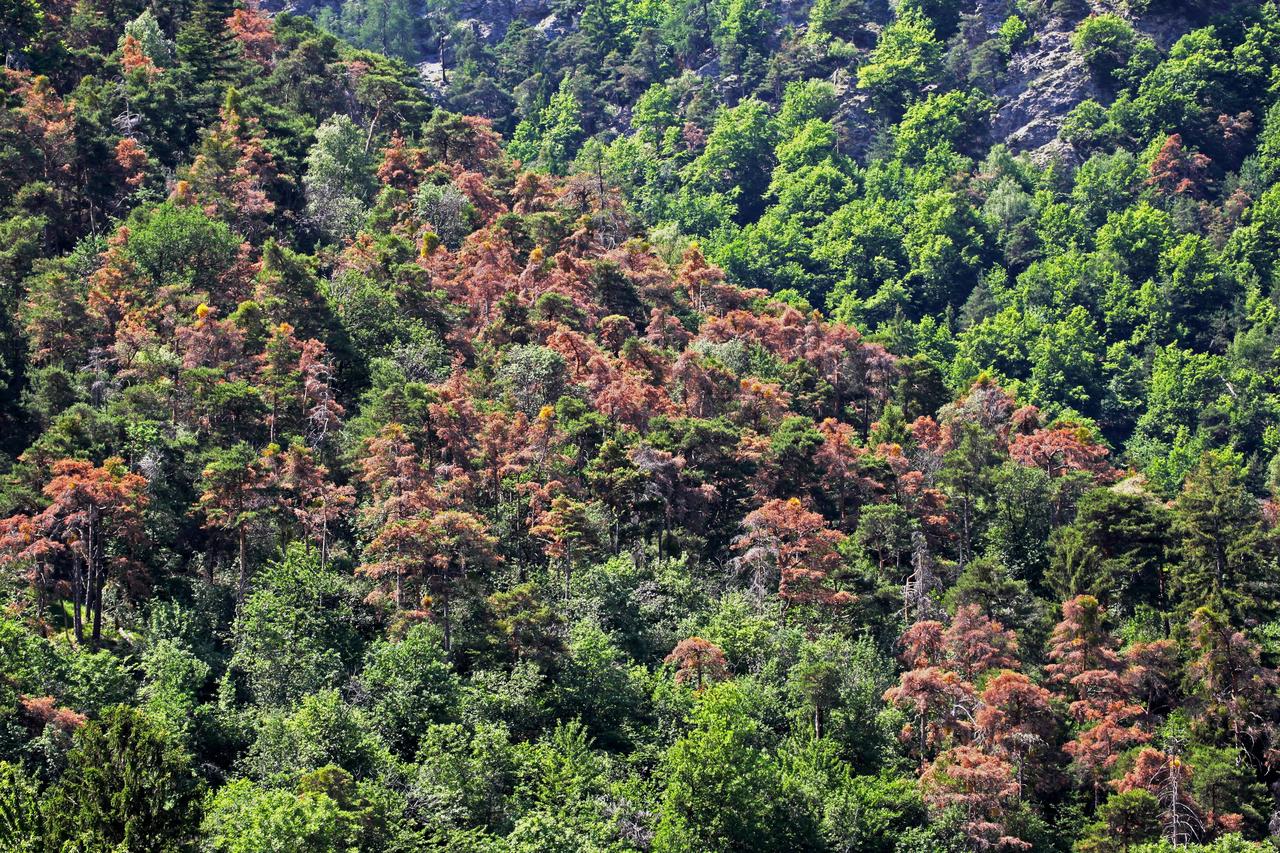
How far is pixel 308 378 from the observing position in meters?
74.9

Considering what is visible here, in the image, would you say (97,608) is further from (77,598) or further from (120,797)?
(120,797)

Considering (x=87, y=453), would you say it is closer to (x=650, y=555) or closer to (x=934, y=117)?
(x=650, y=555)

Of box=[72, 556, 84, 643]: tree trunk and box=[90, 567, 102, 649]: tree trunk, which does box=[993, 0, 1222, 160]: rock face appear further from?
box=[72, 556, 84, 643]: tree trunk

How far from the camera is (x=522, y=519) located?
71938 mm

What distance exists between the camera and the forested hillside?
5644 cm

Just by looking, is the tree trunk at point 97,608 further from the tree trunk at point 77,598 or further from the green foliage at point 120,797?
the green foliage at point 120,797

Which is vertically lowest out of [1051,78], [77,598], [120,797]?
[1051,78]

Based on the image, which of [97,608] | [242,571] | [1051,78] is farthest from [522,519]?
[1051,78]

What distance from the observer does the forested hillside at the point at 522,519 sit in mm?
56438

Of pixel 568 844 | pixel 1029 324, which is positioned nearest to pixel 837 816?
pixel 568 844

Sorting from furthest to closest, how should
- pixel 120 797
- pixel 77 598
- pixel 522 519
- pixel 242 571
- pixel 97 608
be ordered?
pixel 522 519 → pixel 242 571 → pixel 97 608 → pixel 77 598 → pixel 120 797

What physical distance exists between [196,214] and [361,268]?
9.42m

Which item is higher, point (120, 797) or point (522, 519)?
point (120, 797)

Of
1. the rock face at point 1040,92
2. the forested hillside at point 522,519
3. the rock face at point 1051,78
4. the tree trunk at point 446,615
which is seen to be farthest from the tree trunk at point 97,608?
the rock face at point 1040,92
